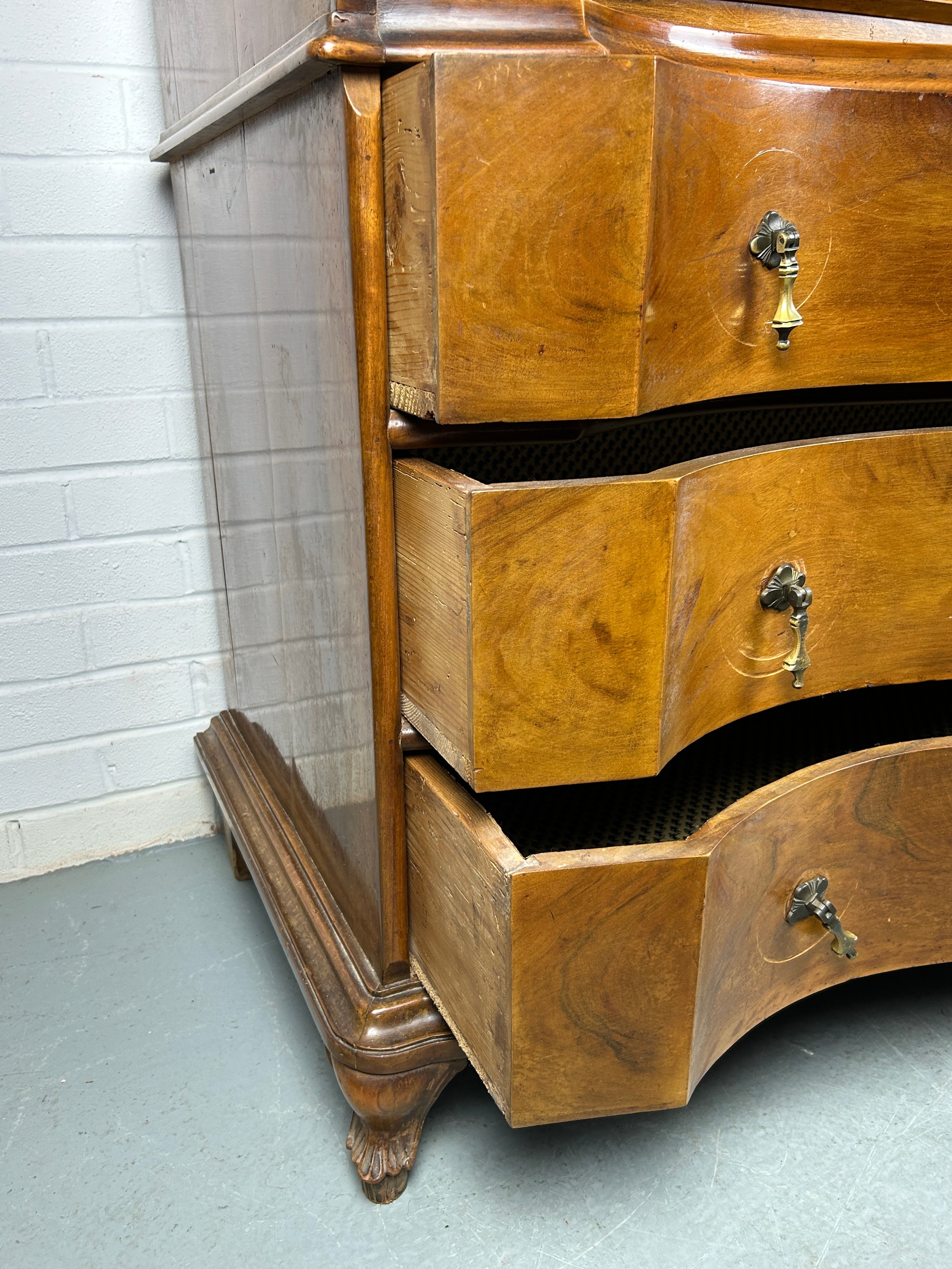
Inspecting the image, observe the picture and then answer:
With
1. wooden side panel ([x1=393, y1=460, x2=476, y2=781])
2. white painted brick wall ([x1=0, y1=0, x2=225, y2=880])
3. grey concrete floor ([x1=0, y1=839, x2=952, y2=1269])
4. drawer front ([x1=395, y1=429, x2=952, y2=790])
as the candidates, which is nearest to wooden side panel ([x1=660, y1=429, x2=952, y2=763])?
drawer front ([x1=395, y1=429, x2=952, y2=790])

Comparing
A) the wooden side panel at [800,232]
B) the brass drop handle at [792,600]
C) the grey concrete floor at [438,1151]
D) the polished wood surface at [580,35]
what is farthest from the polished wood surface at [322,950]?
the polished wood surface at [580,35]

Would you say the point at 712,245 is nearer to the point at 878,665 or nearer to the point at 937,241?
the point at 937,241

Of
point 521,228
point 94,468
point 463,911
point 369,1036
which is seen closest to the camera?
point 521,228

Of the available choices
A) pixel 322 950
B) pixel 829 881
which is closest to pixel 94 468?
pixel 322 950

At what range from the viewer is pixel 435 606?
0.64 metres

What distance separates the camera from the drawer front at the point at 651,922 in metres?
0.61

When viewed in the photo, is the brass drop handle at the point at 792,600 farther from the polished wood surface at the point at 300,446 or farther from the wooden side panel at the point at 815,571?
the polished wood surface at the point at 300,446

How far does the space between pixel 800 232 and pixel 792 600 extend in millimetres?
227

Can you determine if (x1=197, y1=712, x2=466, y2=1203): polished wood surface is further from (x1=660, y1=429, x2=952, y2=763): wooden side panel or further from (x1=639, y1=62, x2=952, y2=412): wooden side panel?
(x1=639, y1=62, x2=952, y2=412): wooden side panel

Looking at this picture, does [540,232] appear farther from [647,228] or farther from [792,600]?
[792,600]

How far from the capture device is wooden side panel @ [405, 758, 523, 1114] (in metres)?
0.62

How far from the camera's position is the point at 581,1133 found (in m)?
0.85

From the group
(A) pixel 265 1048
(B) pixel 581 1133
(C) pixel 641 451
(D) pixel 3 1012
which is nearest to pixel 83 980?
(D) pixel 3 1012

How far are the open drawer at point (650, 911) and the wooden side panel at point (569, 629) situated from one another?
0.19ft
